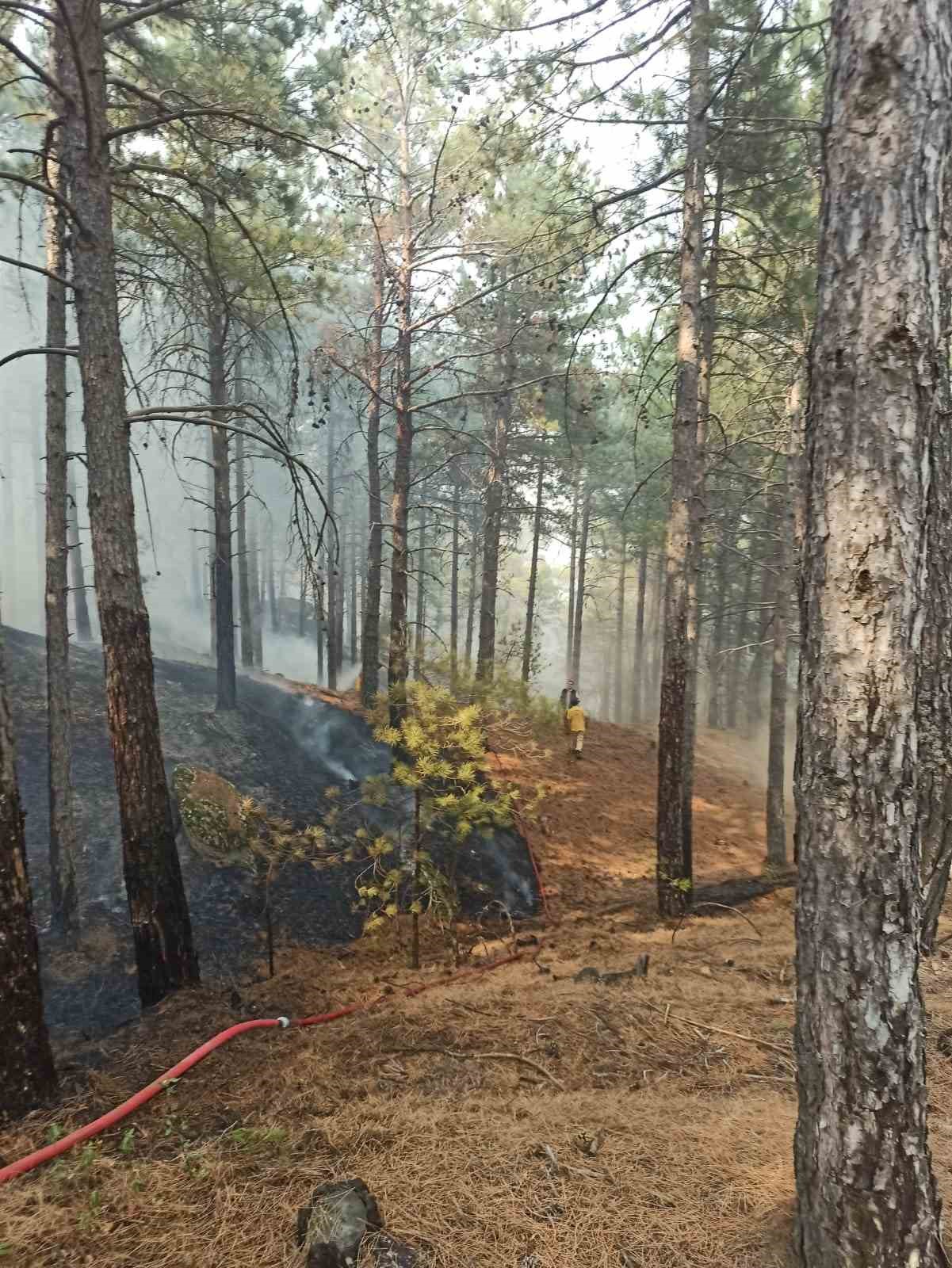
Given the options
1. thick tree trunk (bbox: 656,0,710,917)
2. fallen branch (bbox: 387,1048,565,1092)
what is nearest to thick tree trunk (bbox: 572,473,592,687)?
thick tree trunk (bbox: 656,0,710,917)

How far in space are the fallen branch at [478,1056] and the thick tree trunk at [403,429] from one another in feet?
20.2

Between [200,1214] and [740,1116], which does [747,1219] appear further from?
[200,1214]

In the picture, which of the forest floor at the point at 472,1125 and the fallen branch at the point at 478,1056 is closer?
the forest floor at the point at 472,1125

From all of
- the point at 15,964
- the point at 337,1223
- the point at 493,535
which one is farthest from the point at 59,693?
the point at 493,535

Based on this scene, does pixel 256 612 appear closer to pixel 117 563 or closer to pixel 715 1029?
pixel 117 563

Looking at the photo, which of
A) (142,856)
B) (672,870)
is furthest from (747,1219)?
(672,870)

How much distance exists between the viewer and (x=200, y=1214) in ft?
9.57

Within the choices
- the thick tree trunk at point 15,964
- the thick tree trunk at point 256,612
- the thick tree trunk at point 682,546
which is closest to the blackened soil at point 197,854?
the thick tree trunk at point 682,546

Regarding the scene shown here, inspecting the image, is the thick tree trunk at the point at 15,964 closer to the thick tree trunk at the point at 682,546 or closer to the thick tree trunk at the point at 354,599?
the thick tree trunk at the point at 682,546

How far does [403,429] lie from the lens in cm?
1184

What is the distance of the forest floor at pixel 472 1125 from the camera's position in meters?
2.78

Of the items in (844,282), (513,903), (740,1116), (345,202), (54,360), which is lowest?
(513,903)

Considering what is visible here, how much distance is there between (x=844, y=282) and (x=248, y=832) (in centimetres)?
707

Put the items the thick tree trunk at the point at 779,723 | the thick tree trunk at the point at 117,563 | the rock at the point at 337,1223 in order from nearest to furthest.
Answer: the rock at the point at 337,1223
the thick tree trunk at the point at 117,563
the thick tree trunk at the point at 779,723
